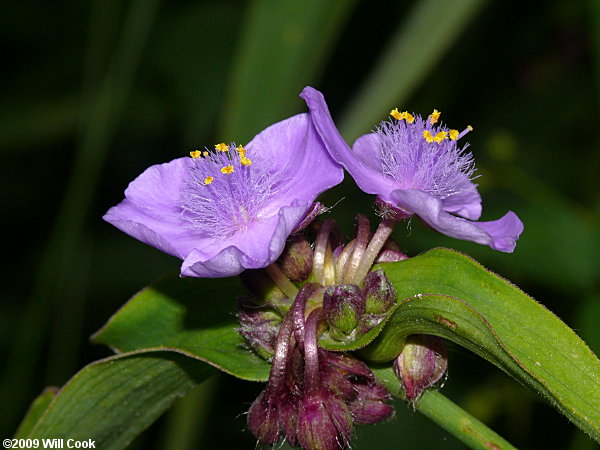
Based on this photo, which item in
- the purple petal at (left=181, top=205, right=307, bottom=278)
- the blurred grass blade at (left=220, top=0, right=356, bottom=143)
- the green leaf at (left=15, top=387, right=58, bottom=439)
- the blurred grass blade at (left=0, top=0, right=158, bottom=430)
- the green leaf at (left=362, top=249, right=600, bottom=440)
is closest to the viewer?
the green leaf at (left=362, top=249, right=600, bottom=440)

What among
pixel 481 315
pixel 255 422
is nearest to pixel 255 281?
pixel 255 422

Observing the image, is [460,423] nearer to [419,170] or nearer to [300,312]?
[300,312]

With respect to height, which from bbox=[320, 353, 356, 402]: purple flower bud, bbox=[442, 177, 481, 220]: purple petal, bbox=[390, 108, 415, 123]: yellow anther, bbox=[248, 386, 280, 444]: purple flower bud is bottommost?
bbox=[248, 386, 280, 444]: purple flower bud

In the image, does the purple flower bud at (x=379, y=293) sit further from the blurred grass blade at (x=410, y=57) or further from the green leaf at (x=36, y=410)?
the blurred grass blade at (x=410, y=57)

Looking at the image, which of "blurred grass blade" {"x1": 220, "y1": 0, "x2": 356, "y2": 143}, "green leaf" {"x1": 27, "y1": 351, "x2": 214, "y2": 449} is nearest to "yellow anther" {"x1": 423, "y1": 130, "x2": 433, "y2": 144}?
"green leaf" {"x1": 27, "y1": 351, "x2": 214, "y2": 449}

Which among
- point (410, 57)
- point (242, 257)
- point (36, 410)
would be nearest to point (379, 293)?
point (242, 257)

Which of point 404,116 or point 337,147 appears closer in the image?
point 337,147

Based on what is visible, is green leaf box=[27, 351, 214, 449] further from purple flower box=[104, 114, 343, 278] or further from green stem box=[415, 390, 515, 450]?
green stem box=[415, 390, 515, 450]

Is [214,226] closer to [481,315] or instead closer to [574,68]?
[481,315]
